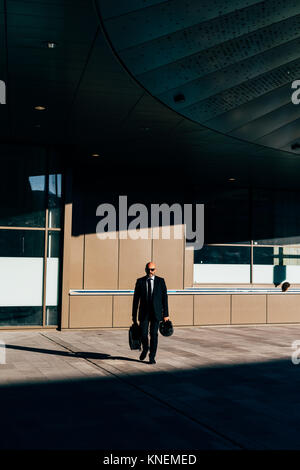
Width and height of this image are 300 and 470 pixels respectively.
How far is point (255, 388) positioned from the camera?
8.63 meters

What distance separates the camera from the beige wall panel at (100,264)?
17.9 metres

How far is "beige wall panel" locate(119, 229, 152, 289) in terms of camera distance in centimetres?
1819

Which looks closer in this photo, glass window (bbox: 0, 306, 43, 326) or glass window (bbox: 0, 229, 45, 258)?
glass window (bbox: 0, 306, 43, 326)

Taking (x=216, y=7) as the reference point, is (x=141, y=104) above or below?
below

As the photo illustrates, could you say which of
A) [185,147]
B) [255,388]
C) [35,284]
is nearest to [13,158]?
[35,284]

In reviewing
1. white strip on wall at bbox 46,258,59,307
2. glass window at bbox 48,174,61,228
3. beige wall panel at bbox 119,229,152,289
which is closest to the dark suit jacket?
white strip on wall at bbox 46,258,59,307

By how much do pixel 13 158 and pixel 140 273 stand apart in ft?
18.7

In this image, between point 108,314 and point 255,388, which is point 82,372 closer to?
point 255,388

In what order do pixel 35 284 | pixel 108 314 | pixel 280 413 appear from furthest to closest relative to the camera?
pixel 108 314
pixel 35 284
pixel 280 413

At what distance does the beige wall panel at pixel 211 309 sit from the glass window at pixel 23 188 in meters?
6.08

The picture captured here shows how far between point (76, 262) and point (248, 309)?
20.6ft

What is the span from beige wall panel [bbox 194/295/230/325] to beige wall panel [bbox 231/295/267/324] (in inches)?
10.7

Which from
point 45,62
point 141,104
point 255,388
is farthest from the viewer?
point 141,104

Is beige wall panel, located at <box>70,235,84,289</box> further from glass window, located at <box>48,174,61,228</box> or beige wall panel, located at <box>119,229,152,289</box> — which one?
glass window, located at <box>48,174,61,228</box>
